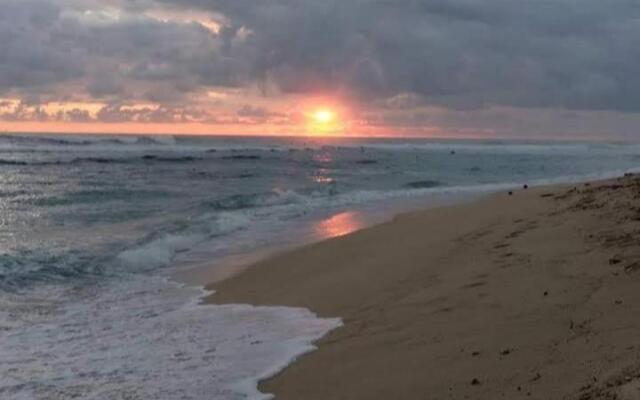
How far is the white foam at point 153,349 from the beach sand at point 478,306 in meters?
0.40

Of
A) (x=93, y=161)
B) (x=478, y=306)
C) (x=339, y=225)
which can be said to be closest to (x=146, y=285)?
(x=478, y=306)

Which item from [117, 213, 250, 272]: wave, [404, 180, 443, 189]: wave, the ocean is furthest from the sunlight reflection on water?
[404, 180, 443, 189]: wave

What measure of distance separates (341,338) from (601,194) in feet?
26.3

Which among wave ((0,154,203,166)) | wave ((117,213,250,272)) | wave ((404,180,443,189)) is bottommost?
wave ((117,213,250,272))

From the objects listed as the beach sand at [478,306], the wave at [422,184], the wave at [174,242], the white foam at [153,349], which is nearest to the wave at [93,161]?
the wave at [422,184]

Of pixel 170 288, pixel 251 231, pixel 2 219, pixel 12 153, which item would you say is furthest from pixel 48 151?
pixel 170 288

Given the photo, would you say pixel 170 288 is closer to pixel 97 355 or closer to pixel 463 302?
pixel 97 355

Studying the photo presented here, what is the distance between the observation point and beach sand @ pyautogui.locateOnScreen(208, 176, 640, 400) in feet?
15.4

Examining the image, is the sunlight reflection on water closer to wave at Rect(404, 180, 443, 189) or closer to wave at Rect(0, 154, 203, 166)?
wave at Rect(404, 180, 443, 189)

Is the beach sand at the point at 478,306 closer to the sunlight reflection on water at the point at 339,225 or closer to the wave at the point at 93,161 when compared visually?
the sunlight reflection on water at the point at 339,225

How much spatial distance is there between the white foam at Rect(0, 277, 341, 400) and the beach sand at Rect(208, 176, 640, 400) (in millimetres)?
395

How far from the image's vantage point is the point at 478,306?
6699mm

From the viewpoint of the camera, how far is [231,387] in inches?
221

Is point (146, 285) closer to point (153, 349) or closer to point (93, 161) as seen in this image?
point (153, 349)
